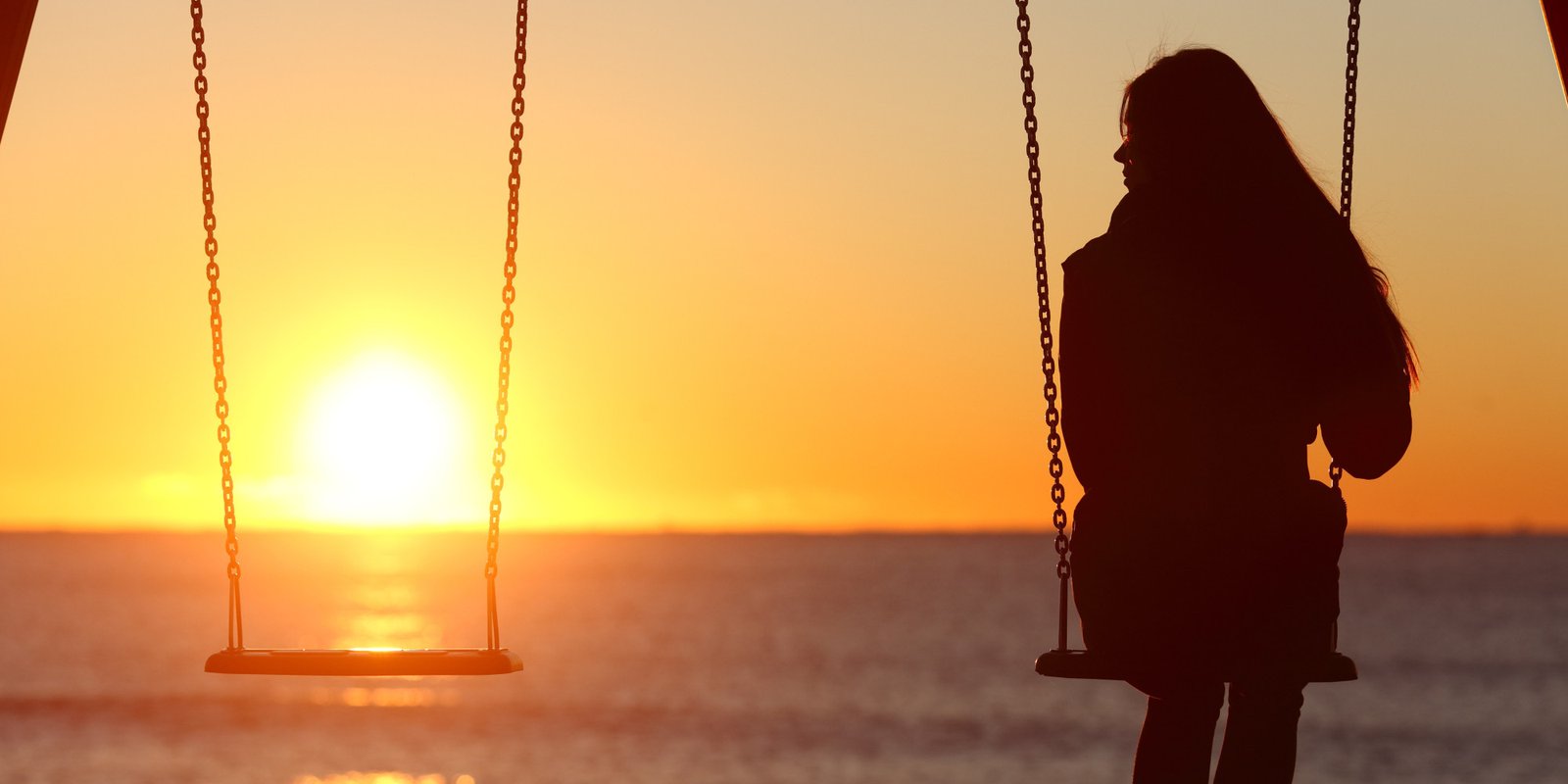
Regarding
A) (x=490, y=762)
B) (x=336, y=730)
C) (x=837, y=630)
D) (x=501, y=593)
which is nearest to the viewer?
(x=490, y=762)

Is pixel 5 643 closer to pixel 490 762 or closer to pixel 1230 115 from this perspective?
pixel 490 762

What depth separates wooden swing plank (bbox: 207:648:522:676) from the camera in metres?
5.32

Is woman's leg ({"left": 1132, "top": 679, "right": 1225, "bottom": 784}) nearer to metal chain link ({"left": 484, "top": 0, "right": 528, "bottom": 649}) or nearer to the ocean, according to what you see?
metal chain link ({"left": 484, "top": 0, "right": 528, "bottom": 649})

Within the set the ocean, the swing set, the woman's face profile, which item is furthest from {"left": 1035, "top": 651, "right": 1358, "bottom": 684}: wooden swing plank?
the ocean

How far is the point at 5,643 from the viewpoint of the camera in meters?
55.9

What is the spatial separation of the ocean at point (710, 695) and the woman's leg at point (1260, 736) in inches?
1036

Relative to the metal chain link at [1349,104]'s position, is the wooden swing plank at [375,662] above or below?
below

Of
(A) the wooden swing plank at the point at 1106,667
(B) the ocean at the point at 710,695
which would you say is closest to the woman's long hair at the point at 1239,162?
(A) the wooden swing plank at the point at 1106,667

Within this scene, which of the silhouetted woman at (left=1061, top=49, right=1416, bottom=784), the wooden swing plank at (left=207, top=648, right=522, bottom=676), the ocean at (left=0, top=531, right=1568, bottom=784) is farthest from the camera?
the ocean at (left=0, top=531, right=1568, bottom=784)

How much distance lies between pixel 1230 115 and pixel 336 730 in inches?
1316

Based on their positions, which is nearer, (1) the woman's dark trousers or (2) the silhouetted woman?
(2) the silhouetted woman

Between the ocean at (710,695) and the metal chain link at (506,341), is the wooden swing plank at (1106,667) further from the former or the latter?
the ocean at (710,695)

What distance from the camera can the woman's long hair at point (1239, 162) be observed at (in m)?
4.46

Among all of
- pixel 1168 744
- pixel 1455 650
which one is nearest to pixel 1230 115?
pixel 1168 744
